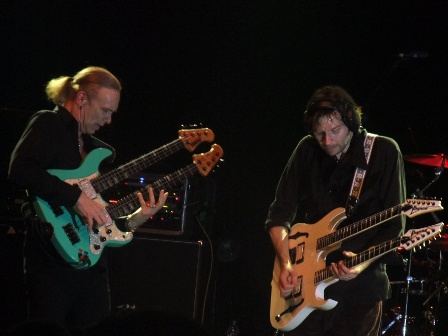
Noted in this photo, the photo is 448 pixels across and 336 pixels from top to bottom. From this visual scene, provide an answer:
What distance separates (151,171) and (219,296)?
1981 millimetres

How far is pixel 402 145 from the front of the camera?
6941 millimetres

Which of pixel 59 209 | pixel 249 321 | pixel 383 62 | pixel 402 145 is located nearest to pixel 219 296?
pixel 249 321

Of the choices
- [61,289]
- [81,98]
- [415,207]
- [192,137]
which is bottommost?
[61,289]

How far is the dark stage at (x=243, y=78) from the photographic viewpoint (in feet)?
21.4

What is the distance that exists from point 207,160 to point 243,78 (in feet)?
7.63

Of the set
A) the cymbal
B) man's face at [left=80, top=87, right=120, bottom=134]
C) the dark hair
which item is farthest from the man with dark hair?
the cymbal

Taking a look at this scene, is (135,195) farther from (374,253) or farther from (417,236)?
(417,236)

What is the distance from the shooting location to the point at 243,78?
6859 millimetres

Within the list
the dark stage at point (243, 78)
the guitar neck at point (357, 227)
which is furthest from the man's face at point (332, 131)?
the dark stage at point (243, 78)

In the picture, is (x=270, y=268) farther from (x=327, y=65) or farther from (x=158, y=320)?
(x=158, y=320)

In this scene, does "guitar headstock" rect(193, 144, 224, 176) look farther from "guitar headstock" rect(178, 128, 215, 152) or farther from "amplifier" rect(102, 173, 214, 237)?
"amplifier" rect(102, 173, 214, 237)

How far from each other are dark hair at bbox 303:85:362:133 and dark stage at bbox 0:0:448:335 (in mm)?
2633

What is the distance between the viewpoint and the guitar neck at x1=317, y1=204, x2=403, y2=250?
3469mm

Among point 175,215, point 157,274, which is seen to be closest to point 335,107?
point 175,215
